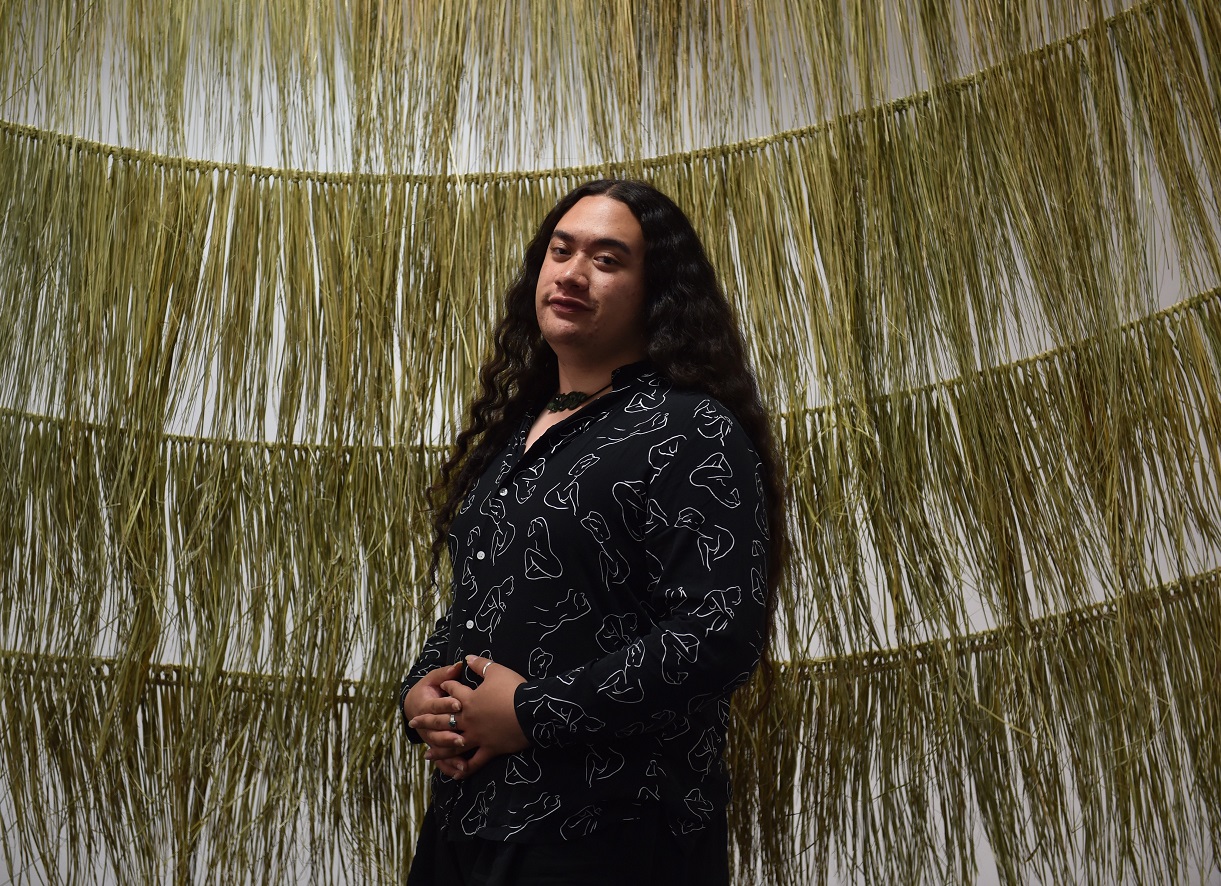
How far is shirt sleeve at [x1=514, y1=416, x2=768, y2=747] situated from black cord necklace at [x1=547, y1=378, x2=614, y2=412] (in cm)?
16

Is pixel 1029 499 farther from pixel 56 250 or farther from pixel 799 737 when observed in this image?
pixel 56 250

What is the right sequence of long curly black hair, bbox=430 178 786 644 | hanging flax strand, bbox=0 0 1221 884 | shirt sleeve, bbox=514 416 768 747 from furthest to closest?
hanging flax strand, bbox=0 0 1221 884, long curly black hair, bbox=430 178 786 644, shirt sleeve, bbox=514 416 768 747

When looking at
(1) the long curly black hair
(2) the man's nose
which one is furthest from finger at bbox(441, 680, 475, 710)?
(2) the man's nose

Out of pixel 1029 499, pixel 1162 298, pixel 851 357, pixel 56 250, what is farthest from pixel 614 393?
pixel 1162 298

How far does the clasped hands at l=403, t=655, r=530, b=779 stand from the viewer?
0.94 m

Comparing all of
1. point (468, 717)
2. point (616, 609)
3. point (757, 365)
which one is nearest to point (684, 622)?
point (616, 609)

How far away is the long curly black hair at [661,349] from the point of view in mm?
1073

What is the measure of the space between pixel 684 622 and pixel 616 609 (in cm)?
10

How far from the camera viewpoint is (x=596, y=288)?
110cm

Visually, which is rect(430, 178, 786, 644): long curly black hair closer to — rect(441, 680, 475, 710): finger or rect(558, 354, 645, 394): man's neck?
rect(558, 354, 645, 394): man's neck

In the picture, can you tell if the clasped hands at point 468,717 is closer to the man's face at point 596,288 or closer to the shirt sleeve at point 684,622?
the shirt sleeve at point 684,622

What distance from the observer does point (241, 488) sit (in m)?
1.52

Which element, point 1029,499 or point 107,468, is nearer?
point 1029,499

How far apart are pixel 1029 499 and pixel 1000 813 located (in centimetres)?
36
